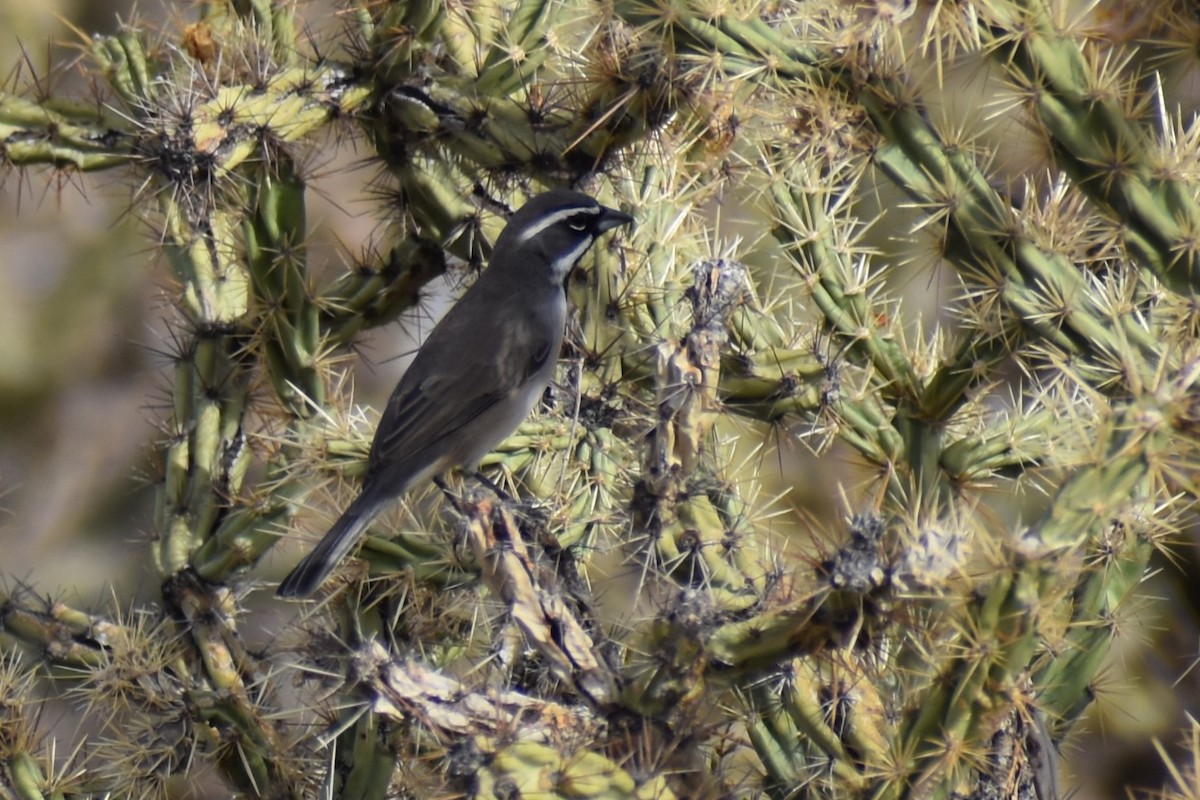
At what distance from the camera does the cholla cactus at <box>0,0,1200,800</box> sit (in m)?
2.74

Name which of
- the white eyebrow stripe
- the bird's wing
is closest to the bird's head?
the white eyebrow stripe

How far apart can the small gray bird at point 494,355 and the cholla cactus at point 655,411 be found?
11cm

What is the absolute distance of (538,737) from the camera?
9.01 feet

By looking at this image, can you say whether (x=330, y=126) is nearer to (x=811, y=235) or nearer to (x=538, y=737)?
(x=811, y=235)

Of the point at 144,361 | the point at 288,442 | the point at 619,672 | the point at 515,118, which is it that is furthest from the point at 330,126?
the point at 144,361

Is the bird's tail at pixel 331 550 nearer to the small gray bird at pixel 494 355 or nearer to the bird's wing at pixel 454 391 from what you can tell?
the small gray bird at pixel 494 355

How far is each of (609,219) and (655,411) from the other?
1.12 metres

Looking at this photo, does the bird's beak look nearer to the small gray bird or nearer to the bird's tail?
the small gray bird

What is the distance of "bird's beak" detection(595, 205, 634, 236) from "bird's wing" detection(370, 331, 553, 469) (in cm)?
48

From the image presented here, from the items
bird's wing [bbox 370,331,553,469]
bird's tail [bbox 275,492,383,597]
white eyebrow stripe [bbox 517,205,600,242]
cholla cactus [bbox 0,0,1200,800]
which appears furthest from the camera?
bird's wing [bbox 370,331,553,469]

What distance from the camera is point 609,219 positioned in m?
4.19

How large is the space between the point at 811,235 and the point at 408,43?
130cm

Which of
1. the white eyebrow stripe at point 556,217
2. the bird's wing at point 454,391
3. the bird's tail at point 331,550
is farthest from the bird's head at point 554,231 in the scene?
the bird's tail at point 331,550

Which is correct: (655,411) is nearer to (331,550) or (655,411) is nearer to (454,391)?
(331,550)
